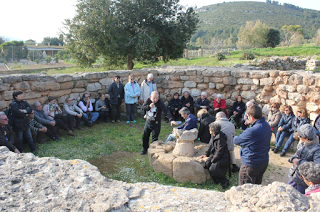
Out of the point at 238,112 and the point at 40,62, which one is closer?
the point at 238,112

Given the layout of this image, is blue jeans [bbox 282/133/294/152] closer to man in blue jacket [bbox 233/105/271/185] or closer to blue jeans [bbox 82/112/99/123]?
man in blue jacket [bbox 233/105/271/185]

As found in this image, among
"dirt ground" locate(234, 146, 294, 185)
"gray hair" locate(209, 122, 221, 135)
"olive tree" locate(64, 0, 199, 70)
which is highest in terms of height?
"olive tree" locate(64, 0, 199, 70)

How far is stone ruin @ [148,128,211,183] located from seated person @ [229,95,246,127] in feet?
10.3

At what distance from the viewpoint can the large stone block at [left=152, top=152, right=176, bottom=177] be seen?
5000 millimetres

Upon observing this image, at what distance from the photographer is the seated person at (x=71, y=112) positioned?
7.60m

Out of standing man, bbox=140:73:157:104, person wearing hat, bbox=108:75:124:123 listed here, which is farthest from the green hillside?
person wearing hat, bbox=108:75:124:123

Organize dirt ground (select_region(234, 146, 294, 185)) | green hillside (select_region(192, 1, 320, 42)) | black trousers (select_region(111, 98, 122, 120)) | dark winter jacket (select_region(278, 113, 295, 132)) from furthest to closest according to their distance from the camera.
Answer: green hillside (select_region(192, 1, 320, 42)), black trousers (select_region(111, 98, 122, 120)), dark winter jacket (select_region(278, 113, 295, 132)), dirt ground (select_region(234, 146, 294, 185))

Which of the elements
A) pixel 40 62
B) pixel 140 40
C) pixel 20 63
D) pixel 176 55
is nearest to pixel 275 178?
pixel 140 40

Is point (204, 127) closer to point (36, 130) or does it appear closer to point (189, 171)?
point (189, 171)

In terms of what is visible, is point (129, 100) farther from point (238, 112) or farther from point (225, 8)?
point (225, 8)

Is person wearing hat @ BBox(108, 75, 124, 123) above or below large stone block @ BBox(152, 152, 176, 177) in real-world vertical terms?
above

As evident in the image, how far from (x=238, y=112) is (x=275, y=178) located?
137 inches

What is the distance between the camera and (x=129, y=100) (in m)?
8.76

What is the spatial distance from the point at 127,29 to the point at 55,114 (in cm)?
830
